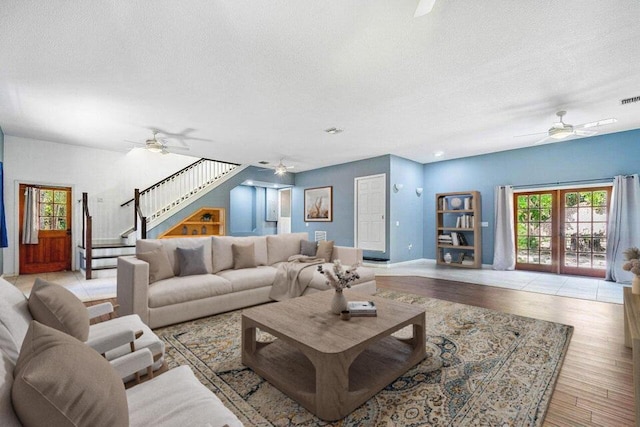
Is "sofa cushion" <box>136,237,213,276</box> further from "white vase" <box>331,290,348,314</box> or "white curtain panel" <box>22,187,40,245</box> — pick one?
"white curtain panel" <box>22,187,40,245</box>

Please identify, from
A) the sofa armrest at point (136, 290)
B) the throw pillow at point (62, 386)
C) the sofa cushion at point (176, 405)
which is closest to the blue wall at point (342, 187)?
the sofa armrest at point (136, 290)

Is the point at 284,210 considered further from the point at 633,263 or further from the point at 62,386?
the point at 62,386

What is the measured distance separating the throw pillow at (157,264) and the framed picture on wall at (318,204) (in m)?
5.29

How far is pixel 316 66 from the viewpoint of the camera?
119 inches

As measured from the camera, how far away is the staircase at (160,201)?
19.4 feet

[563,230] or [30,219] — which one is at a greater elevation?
[30,219]

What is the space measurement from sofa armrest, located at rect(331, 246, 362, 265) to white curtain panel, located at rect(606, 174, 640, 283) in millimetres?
4563

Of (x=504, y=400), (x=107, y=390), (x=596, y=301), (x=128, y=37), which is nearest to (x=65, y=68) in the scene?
(x=128, y=37)

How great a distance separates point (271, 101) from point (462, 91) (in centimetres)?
242

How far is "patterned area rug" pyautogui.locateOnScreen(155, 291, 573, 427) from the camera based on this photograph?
177 centimetres

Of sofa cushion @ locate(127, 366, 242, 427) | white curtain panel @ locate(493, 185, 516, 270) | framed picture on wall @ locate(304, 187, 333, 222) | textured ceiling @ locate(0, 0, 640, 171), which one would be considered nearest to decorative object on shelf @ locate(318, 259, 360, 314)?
sofa cushion @ locate(127, 366, 242, 427)

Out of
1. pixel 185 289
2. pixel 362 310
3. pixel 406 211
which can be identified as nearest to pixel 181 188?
pixel 185 289

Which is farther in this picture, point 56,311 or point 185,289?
point 185,289

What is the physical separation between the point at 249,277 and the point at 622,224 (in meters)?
6.35
